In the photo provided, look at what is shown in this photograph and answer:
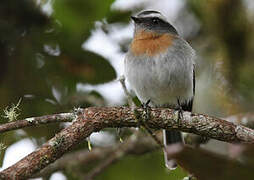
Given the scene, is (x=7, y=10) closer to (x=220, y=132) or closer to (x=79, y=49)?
(x=79, y=49)

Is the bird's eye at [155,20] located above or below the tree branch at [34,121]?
above

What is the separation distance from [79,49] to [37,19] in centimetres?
40

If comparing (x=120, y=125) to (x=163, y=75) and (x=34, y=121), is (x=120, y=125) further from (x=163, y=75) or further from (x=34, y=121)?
(x=163, y=75)

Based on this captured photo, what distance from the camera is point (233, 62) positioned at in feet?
11.4

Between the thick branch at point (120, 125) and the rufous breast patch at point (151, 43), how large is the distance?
44.9 inches

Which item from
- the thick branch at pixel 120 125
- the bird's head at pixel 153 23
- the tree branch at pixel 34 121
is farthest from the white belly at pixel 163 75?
the tree branch at pixel 34 121

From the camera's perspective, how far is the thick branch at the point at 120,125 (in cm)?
214

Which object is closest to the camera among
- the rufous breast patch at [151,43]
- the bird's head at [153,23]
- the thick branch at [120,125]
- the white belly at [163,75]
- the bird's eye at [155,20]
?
the thick branch at [120,125]

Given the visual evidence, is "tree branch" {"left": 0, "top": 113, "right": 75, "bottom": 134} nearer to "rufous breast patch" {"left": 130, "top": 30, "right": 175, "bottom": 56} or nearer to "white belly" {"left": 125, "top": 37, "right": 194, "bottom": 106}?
"white belly" {"left": 125, "top": 37, "right": 194, "bottom": 106}

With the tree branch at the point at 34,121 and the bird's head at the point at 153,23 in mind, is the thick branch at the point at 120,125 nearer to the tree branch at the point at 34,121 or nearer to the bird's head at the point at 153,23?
the tree branch at the point at 34,121

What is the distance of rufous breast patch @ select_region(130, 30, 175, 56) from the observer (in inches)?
155

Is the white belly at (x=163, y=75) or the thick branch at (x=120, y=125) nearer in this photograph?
the thick branch at (x=120, y=125)

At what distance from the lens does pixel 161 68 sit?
12.5 feet

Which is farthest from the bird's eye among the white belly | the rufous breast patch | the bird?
the white belly
